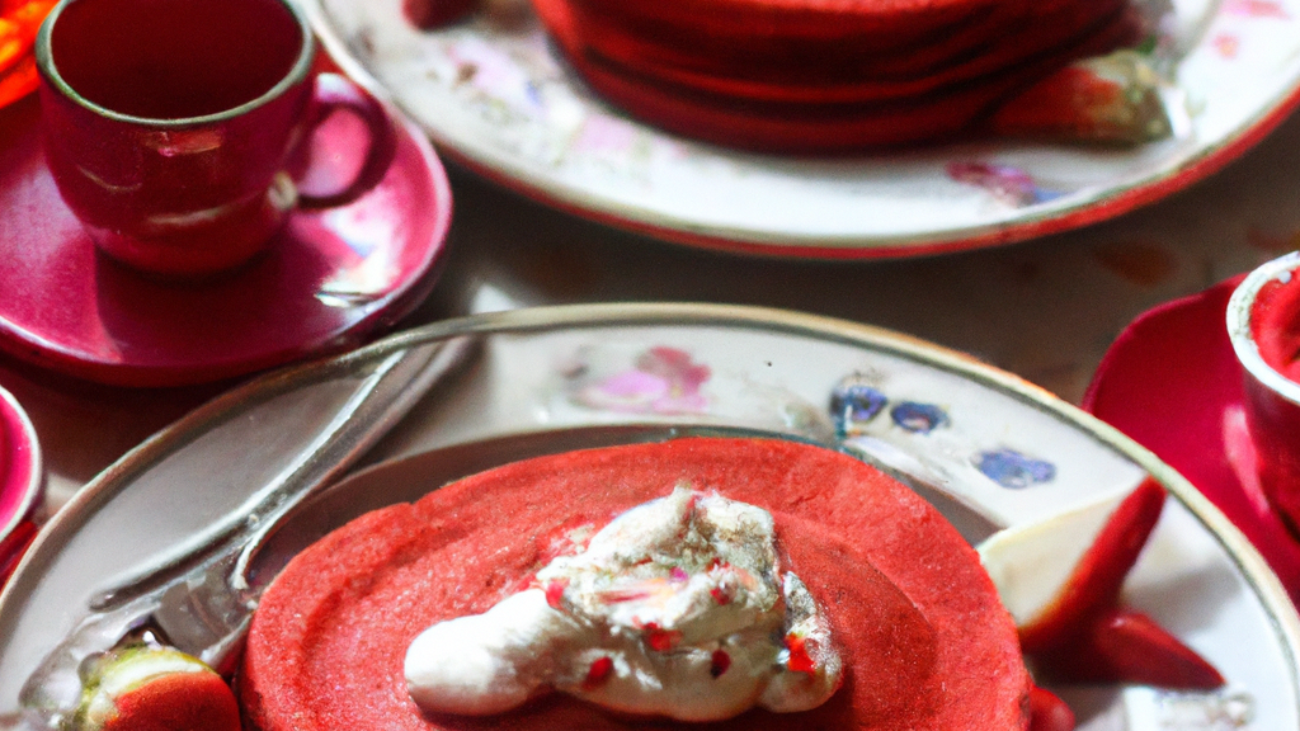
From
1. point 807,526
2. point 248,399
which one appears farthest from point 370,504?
point 807,526

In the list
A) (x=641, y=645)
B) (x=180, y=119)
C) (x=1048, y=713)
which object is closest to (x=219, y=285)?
(x=180, y=119)

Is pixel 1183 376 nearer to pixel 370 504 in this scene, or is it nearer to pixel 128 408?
pixel 370 504

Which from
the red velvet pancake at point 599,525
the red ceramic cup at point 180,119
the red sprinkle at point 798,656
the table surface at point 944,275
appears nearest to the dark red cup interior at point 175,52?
the red ceramic cup at point 180,119

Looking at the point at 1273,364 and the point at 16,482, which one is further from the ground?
the point at 1273,364

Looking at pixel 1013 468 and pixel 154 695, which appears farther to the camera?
pixel 1013 468

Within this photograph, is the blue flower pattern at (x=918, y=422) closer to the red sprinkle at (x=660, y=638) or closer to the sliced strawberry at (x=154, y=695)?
the red sprinkle at (x=660, y=638)

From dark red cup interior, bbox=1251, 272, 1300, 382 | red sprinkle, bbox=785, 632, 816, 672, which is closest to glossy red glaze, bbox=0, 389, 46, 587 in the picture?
red sprinkle, bbox=785, 632, 816, 672

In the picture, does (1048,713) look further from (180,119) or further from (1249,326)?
(180,119)
